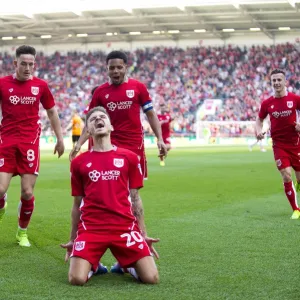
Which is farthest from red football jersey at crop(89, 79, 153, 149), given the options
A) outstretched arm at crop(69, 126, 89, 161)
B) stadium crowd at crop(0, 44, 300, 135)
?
stadium crowd at crop(0, 44, 300, 135)

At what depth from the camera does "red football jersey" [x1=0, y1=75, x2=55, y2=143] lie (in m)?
8.26

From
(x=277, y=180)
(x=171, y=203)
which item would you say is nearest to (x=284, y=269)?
(x=171, y=203)

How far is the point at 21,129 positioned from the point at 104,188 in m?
2.31

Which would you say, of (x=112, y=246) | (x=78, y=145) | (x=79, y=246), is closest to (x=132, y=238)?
(x=112, y=246)

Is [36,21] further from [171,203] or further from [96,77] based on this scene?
[171,203]

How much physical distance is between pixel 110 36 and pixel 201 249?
1910 inches

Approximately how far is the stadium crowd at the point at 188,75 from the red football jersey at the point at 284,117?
36.4 m

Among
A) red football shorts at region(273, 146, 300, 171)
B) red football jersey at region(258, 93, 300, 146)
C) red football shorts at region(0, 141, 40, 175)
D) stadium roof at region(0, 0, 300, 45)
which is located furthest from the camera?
stadium roof at region(0, 0, 300, 45)

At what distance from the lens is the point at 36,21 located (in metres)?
48.9

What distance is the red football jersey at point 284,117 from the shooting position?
11.2 metres

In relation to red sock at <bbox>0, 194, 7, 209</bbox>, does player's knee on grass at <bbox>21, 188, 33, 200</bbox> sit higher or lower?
higher

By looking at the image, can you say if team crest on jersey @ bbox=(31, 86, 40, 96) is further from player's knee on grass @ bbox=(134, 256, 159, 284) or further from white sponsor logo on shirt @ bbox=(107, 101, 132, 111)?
player's knee on grass @ bbox=(134, 256, 159, 284)

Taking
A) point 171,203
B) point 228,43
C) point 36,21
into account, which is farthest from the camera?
point 228,43

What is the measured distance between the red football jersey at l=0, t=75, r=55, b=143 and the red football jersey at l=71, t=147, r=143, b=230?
2028 millimetres
